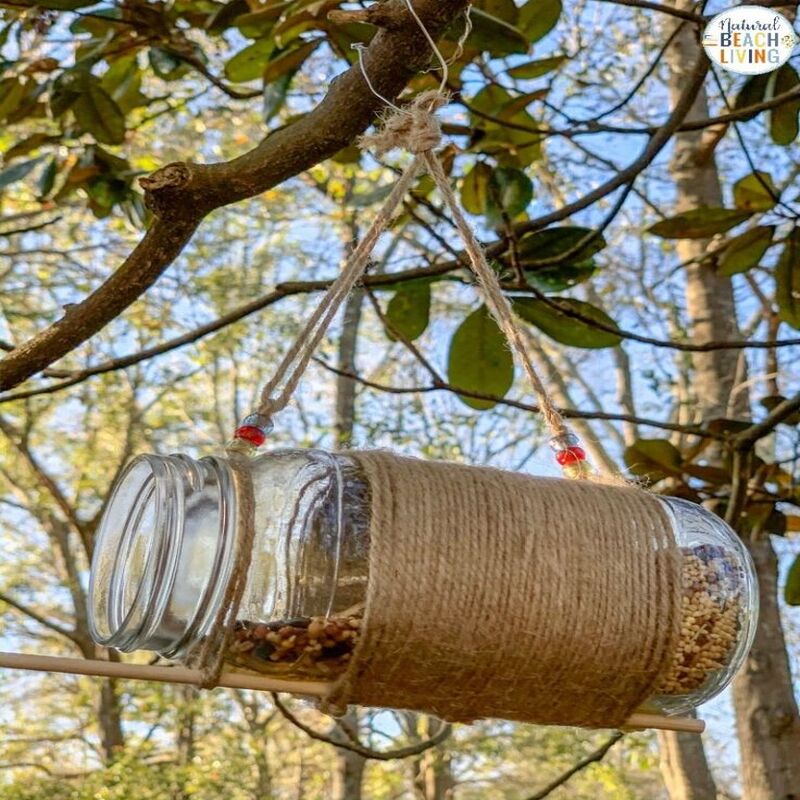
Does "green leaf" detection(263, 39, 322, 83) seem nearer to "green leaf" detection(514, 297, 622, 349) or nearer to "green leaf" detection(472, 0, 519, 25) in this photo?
"green leaf" detection(472, 0, 519, 25)

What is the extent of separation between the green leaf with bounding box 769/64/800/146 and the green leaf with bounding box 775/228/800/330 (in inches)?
3.4

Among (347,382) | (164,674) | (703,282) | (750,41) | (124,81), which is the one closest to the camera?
(164,674)

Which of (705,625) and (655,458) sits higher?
(655,458)

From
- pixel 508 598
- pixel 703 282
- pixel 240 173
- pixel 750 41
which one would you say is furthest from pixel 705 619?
pixel 703 282

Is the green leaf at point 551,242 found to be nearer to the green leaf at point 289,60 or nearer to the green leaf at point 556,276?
the green leaf at point 556,276

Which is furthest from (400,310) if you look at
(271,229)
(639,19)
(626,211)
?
(271,229)

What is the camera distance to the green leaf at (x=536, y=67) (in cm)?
98

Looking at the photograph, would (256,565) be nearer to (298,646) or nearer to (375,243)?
(298,646)

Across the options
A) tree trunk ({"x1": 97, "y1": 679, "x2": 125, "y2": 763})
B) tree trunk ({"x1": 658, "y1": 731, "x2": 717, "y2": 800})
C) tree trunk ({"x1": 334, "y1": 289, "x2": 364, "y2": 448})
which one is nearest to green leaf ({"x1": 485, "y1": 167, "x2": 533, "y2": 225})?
tree trunk ({"x1": 658, "y1": 731, "x2": 717, "y2": 800})

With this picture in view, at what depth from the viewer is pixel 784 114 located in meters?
1.02

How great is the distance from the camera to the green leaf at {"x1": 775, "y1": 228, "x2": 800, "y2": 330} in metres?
1.04

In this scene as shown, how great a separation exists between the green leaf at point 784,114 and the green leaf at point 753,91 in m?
0.02

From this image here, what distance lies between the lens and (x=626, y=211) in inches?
161

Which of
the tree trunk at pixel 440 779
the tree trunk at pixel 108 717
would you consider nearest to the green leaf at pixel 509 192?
the tree trunk at pixel 440 779
